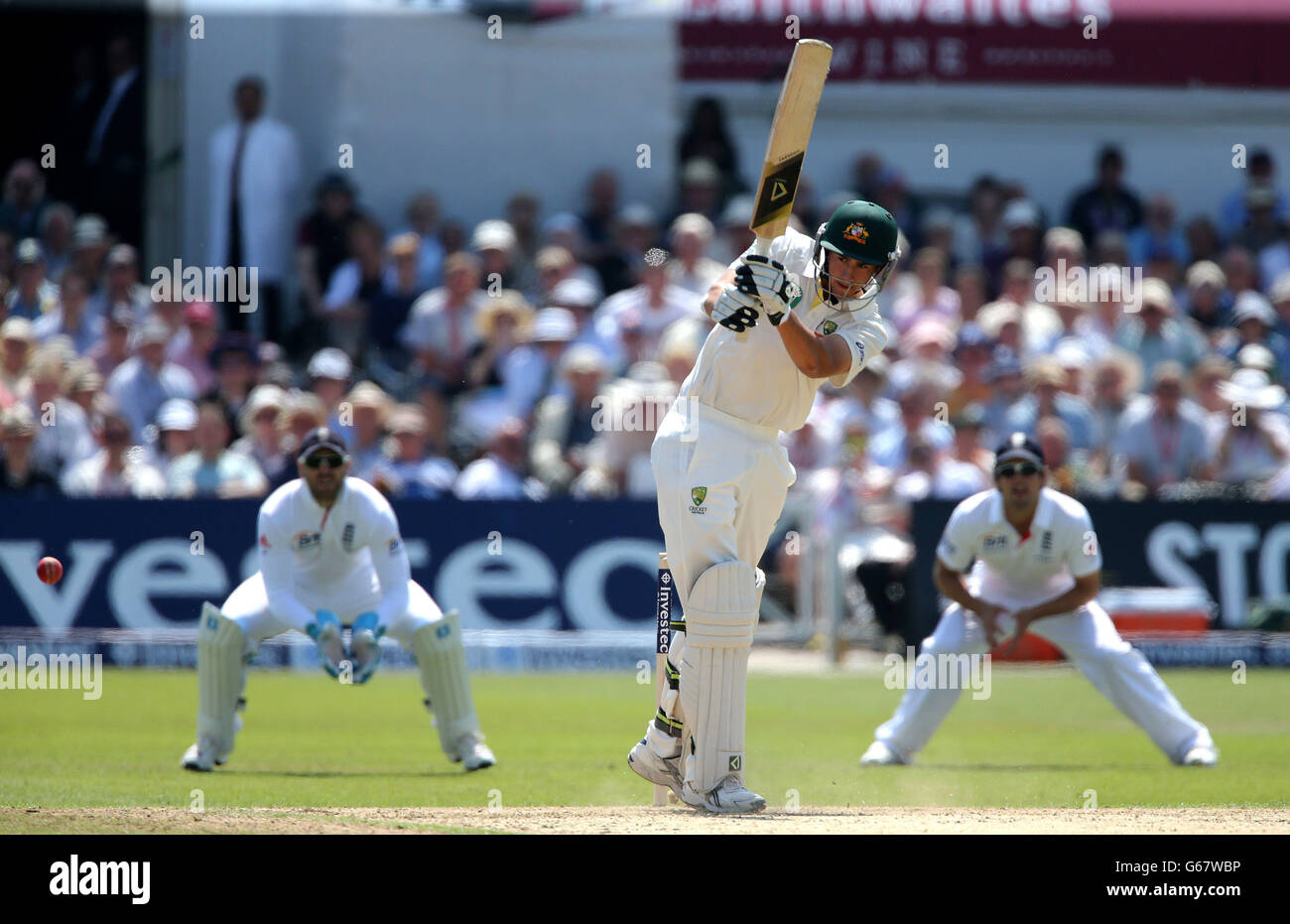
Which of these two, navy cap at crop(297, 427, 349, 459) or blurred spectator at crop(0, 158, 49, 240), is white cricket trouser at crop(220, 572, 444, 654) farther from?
blurred spectator at crop(0, 158, 49, 240)

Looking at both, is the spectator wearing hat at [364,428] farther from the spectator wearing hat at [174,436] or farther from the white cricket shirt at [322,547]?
the white cricket shirt at [322,547]

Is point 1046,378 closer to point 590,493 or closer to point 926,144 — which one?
point 590,493

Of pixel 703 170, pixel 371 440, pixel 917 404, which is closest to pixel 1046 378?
pixel 917 404

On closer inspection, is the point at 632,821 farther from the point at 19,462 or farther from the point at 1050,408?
the point at 19,462

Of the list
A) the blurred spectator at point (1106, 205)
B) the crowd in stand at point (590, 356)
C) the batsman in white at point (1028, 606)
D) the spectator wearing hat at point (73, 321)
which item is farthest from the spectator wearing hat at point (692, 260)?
the batsman in white at point (1028, 606)

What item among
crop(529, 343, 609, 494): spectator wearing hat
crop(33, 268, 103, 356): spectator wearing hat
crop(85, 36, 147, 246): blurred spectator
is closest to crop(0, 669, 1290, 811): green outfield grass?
crop(529, 343, 609, 494): spectator wearing hat
